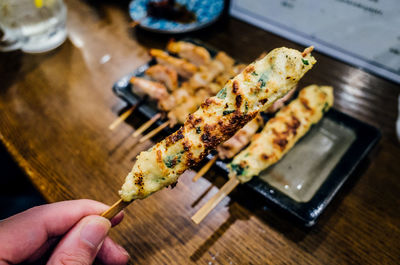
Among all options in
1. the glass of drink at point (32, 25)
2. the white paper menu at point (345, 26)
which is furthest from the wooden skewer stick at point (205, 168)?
the glass of drink at point (32, 25)

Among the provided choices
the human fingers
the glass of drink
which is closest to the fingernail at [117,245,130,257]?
the human fingers

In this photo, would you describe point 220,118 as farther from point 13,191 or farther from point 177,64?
point 13,191

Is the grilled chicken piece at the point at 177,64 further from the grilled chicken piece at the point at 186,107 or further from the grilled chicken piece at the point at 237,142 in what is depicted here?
the grilled chicken piece at the point at 237,142

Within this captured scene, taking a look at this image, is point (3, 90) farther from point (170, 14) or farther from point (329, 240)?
point (329, 240)

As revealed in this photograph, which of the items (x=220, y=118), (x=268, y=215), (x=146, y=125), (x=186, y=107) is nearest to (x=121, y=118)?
(x=146, y=125)

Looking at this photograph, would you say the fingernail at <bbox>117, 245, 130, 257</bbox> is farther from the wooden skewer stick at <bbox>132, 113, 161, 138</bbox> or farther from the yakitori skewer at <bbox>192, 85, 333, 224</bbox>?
the wooden skewer stick at <bbox>132, 113, 161, 138</bbox>

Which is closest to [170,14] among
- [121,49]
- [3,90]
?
[121,49]

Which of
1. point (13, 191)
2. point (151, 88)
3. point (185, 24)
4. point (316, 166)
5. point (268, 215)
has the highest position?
point (185, 24)
